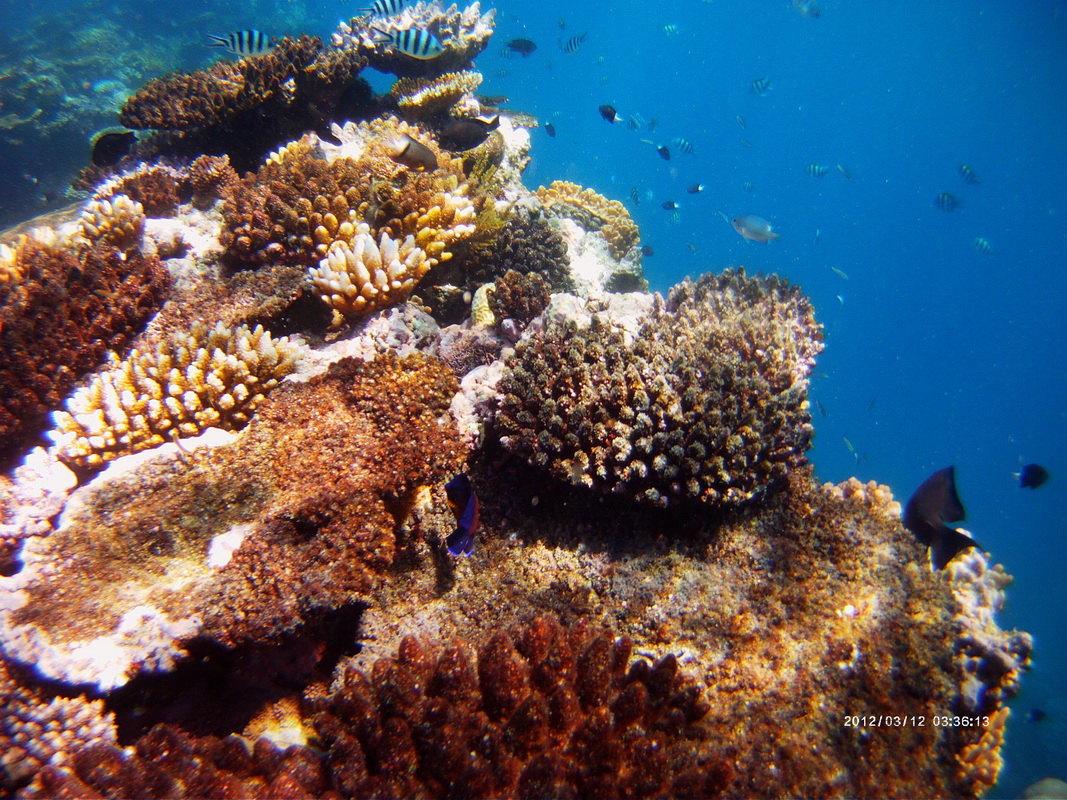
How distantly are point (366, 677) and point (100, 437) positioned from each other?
287 cm

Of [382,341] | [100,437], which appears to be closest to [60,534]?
[100,437]

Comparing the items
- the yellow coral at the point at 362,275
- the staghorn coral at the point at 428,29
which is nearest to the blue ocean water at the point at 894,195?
the staghorn coral at the point at 428,29

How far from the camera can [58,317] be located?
431 cm

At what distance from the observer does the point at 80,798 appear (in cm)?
239

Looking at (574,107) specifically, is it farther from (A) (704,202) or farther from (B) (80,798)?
(B) (80,798)

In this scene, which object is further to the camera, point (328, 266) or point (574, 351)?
point (328, 266)

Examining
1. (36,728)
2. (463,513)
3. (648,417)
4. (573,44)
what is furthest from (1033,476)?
(573,44)

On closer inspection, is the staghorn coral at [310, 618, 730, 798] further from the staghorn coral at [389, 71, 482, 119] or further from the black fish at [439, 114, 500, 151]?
the staghorn coral at [389, 71, 482, 119]

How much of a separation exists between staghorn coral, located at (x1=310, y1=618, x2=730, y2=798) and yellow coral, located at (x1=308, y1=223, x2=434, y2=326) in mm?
3160

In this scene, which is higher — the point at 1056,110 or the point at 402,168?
the point at 1056,110

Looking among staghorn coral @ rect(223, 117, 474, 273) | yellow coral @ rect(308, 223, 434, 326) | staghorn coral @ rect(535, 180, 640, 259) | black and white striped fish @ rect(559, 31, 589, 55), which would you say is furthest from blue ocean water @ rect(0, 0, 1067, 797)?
yellow coral @ rect(308, 223, 434, 326)

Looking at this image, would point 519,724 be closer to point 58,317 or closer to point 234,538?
point 234,538

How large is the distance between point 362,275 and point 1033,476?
34.9ft

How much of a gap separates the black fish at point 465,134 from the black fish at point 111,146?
5054 mm
